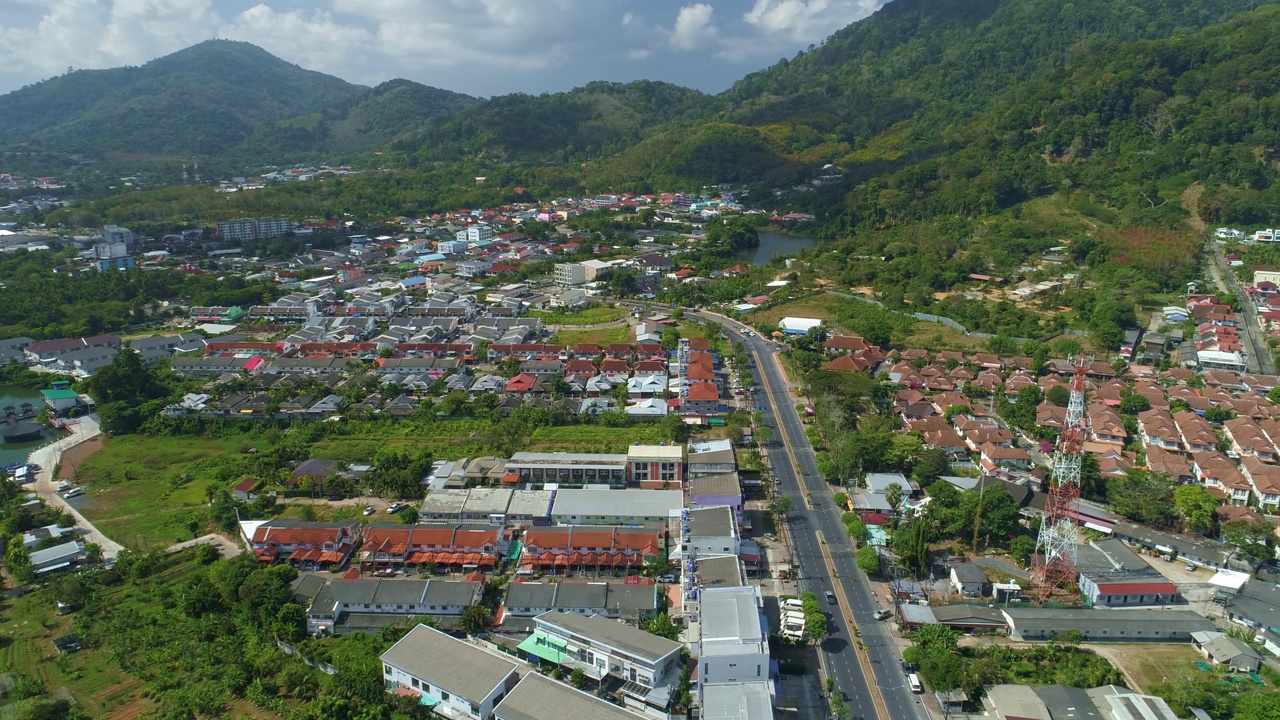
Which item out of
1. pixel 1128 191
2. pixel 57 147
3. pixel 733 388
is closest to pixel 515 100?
pixel 57 147

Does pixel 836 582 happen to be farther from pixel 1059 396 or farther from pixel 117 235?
pixel 117 235

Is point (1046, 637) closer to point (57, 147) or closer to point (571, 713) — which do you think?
point (571, 713)

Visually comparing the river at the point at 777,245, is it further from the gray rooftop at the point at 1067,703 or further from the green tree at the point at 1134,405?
the gray rooftop at the point at 1067,703

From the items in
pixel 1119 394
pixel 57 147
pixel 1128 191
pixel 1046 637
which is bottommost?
pixel 1046 637

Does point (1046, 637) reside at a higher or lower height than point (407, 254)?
lower

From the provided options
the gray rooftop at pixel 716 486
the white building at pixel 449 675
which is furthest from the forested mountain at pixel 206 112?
the white building at pixel 449 675

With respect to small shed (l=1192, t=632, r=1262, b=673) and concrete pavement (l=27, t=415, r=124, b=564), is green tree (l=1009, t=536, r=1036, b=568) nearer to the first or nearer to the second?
small shed (l=1192, t=632, r=1262, b=673)

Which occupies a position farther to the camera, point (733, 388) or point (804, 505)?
point (733, 388)
